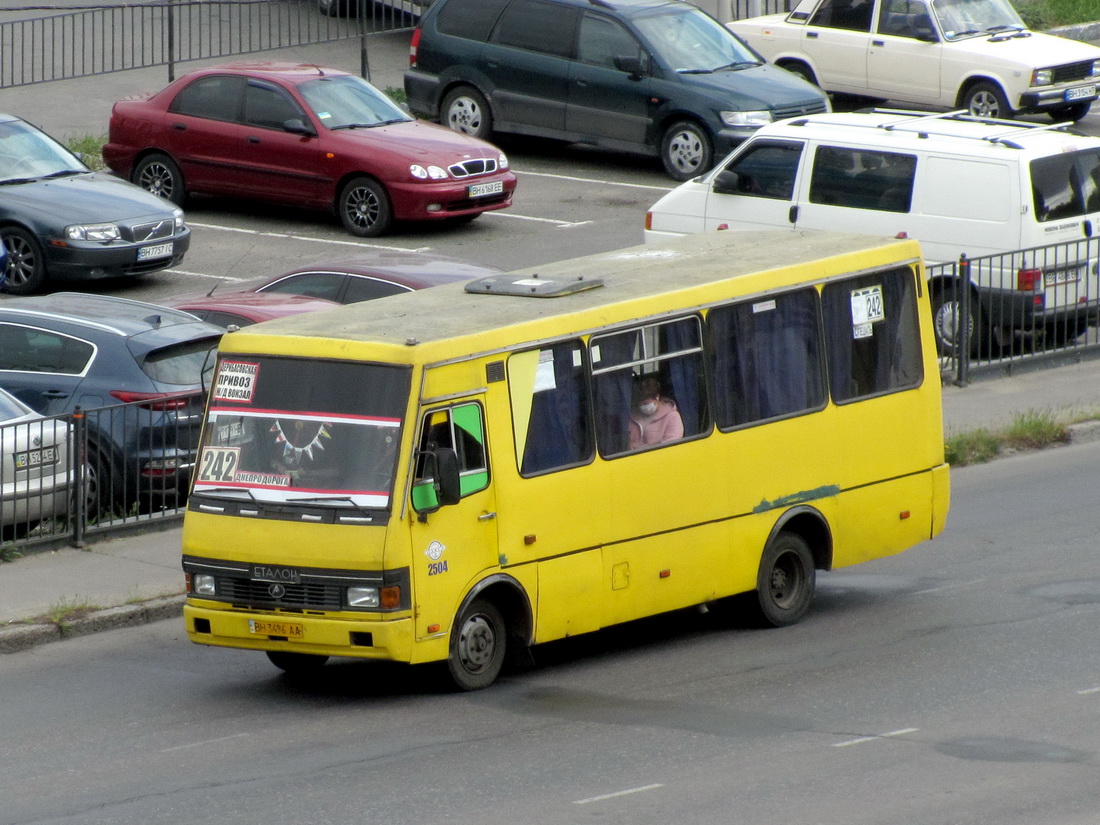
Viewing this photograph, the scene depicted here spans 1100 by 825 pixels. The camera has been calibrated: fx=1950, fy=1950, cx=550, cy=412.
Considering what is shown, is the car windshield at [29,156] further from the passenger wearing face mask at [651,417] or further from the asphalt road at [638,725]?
the passenger wearing face mask at [651,417]

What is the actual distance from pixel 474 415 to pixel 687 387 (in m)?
1.63

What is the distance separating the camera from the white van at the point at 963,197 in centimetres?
1802

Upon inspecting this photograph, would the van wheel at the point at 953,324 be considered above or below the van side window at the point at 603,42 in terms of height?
below

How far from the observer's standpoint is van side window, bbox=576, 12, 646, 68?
995 inches

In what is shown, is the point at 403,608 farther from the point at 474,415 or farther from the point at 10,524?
the point at 10,524

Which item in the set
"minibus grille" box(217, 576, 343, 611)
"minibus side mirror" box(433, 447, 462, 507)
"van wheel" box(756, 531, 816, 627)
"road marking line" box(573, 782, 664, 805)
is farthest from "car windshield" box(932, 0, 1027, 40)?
"road marking line" box(573, 782, 664, 805)

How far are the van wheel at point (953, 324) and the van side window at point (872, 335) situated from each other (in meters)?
5.74

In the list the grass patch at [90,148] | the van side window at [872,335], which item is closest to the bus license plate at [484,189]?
the grass patch at [90,148]

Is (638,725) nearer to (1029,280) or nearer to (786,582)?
(786,582)

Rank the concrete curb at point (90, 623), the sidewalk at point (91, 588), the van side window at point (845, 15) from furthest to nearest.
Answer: the van side window at point (845, 15), the sidewalk at point (91, 588), the concrete curb at point (90, 623)

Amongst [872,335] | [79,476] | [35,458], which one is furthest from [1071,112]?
[35,458]

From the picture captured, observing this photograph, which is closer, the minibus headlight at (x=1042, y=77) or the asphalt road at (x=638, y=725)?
the asphalt road at (x=638, y=725)

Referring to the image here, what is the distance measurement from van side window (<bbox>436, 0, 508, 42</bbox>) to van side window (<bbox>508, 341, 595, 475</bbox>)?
642 inches

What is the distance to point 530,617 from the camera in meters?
10.6
